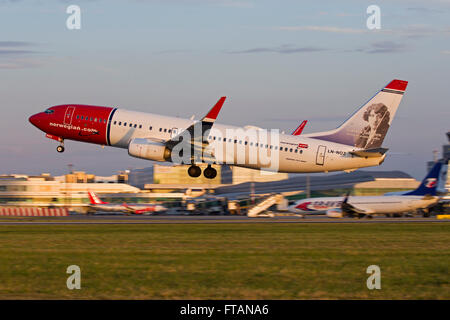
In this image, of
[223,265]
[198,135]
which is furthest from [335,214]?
[223,265]

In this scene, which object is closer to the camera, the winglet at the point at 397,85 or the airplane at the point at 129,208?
the winglet at the point at 397,85

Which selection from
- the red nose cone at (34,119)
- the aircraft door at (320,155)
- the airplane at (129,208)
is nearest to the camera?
the aircraft door at (320,155)

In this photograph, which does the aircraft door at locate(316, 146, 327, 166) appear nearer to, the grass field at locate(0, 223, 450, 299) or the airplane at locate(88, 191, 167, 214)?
the grass field at locate(0, 223, 450, 299)

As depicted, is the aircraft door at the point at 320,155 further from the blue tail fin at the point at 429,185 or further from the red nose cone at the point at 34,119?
the blue tail fin at the point at 429,185

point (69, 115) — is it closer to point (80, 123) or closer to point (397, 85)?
point (80, 123)

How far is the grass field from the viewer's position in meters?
23.3

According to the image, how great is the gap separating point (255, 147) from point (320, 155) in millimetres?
5785

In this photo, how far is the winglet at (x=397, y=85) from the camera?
59.4m

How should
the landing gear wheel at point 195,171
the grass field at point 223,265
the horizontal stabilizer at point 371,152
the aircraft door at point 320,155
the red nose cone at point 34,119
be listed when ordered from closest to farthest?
the grass field at point 223,265
the horizontal stabilizer at point 371,152
the aircraft door at point 320,155
the landing gear wheel at point 195,171
the red nose cone at point 34,119

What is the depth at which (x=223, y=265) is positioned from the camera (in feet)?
99.7

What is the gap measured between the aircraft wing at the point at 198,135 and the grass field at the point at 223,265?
9.57 m

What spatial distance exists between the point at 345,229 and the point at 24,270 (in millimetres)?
35562

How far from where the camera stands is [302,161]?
2234 inches

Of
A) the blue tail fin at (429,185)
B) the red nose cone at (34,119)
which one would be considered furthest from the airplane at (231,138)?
the blue tail fin at (429,185)
